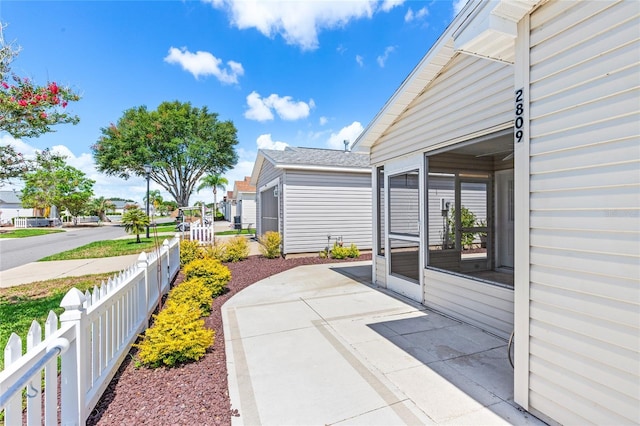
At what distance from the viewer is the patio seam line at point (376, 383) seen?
7.40 feet

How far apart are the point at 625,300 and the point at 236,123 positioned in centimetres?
2988

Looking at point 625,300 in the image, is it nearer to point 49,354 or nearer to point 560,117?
point 560,117

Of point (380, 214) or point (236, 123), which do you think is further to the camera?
point (236, 123)

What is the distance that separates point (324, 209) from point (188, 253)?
4.67 meters

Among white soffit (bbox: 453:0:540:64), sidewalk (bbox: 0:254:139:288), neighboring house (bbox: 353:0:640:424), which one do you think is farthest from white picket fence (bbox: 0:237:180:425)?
sidewalk (bbox: 0:254:139:288)

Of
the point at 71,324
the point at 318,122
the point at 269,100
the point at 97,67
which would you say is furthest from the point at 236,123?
the point at 71,324

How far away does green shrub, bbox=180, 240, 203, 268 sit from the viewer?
8305mm

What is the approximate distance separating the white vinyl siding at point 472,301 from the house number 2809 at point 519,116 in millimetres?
2036

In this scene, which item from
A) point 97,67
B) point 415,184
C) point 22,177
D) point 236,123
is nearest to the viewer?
point 22,177

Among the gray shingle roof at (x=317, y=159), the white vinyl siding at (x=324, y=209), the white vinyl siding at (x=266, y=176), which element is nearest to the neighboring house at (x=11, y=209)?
the white vinyl siding at (x=266, y=176)

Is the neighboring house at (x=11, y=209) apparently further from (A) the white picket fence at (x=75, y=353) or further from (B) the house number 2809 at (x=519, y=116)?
(B) the house number 2809 at (x=519, y=116)

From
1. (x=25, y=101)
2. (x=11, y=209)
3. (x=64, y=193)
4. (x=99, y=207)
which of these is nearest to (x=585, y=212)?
(x=25, y=101)

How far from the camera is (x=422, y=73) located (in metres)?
4.45

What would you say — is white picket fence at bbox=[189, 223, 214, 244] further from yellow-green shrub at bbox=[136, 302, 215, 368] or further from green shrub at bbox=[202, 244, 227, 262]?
yellow-green shrub at bbox=[136, 302, 215, 368]
